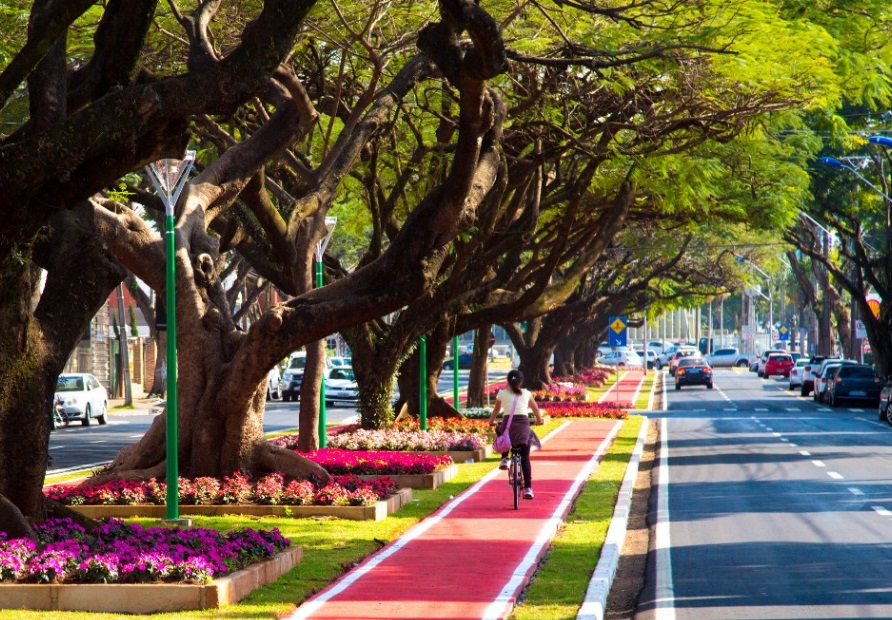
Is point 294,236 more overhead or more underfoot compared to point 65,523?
more overhead

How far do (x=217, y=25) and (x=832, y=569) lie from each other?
42.0 ft

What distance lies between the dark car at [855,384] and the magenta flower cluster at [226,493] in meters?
35.9

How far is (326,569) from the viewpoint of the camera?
40.0 feet

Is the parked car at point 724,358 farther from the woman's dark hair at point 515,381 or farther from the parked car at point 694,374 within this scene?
the woman's dark hair at point 515,381

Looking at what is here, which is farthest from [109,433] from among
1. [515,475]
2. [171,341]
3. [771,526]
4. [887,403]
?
[771,526]

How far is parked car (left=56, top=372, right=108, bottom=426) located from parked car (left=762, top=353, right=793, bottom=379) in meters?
51.9

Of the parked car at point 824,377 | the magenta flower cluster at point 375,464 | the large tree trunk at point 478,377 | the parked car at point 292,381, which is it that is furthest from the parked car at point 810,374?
the magenta flower cluster at point 375,464

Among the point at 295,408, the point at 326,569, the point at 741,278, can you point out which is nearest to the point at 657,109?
the point at 326,569

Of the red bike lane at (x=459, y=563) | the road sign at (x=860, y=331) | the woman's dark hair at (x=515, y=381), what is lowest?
the red bike lane at (x=459, y=563)

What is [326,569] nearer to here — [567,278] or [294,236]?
[294,236]

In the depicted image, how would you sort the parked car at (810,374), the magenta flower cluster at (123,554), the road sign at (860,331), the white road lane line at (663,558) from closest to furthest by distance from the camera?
the magenta flower cluster at (123,554) < the white road lane line at (663,558) < the parked car at (810,374) < the road sign at (860,331)

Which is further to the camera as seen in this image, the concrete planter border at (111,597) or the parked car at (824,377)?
the parked car at (824,377)

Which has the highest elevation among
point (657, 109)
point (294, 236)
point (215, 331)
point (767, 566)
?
point (657, 109)

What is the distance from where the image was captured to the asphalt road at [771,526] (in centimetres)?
1125
